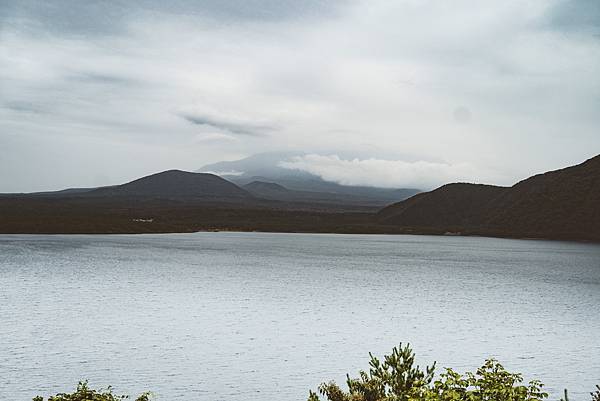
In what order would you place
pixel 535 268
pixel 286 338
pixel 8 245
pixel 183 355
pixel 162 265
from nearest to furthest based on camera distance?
1. pixel 183 355
2. pixel 286 338
3. pixel 162 265
4. pixel 535 268
5. pixel 8 245

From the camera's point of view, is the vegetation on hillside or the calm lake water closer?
the vegetation on hillside

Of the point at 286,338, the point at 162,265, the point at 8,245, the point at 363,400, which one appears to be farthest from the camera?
the point at 8,245

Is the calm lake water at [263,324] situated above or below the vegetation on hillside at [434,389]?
below

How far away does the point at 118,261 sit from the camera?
81688 millimetres

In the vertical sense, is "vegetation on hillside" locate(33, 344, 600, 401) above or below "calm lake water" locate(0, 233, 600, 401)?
above

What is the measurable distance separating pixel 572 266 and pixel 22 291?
7469 centimetres

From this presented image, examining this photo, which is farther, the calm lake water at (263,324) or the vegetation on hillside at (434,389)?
the calm lake water at (263,324)

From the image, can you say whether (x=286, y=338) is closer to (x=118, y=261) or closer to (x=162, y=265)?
(x=162, y=265)

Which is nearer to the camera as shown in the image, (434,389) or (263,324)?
(434,389)

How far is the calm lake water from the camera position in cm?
2714

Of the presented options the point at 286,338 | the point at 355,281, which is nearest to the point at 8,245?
the point at 355,281

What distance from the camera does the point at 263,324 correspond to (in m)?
39.8

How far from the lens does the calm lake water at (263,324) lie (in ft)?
89.0

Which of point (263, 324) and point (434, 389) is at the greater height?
point (434, 389)
